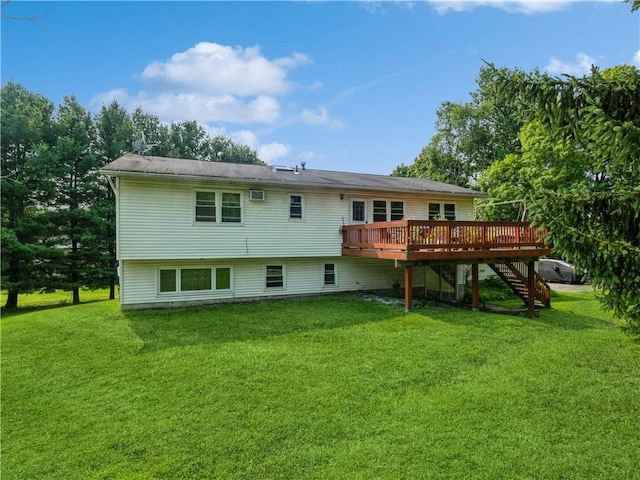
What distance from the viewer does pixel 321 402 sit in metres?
5.09

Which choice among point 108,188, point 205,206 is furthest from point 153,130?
point 205,206

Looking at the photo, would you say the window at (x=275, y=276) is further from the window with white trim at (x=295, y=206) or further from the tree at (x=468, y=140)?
the tree at (x=468, y=140)

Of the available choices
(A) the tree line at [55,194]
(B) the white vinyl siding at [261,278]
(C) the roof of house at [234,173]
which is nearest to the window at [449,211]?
(C) the roof of house at [234,173]

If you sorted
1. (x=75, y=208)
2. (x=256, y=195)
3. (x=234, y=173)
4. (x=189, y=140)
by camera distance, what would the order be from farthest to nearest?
1. (x=189, y=140)
2. (x=75, y=208)
3. (x=234, y=173)
4. (x=256, y=195)

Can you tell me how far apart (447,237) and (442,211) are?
17.2 ft

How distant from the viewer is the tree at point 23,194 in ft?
54.6

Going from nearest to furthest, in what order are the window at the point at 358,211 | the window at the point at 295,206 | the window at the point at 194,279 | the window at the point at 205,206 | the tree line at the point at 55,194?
1. the window at the point at 205,206
2. the window at the point at 194,279
3. the window at the point at 295,206
4. the window at the point at 358,211
5. the tree line at the point at 55,194

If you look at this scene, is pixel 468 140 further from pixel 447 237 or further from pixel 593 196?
pixel 593 196

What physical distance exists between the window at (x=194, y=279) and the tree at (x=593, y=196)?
9.99 m

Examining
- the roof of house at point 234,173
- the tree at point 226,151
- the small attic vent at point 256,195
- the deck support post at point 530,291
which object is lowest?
the deck support post at point 530,291

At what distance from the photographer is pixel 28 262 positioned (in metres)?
17.5

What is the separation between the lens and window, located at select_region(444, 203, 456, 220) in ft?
51.2

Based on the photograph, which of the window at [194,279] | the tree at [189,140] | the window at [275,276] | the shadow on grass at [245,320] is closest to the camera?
the shadow on grass at [245,320]

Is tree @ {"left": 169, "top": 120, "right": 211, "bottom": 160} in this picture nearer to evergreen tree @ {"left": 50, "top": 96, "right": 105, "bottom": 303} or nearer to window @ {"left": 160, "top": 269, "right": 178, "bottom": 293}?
evergreen tree @ {"left": 50, "top": 96, "right": 105, "bottom": 303}
